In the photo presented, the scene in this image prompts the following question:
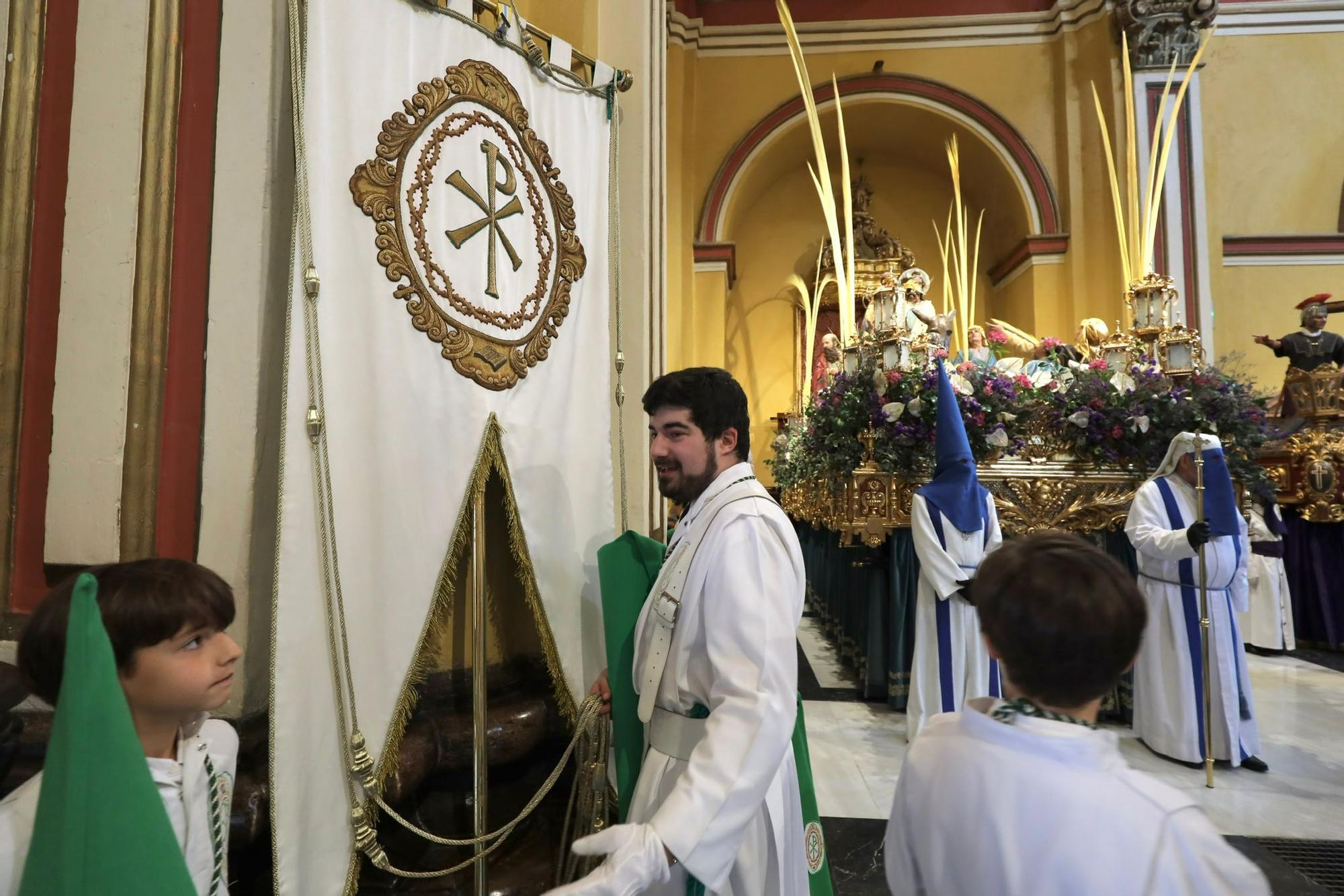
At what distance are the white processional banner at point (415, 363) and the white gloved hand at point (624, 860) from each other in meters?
0.79

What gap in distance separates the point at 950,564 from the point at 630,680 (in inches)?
109

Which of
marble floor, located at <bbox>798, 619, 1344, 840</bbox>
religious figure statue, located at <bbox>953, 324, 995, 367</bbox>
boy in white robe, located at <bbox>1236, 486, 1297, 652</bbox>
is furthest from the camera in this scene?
boy in white robe, located at <bbox>1236, 486, 1297, 652</bbox>

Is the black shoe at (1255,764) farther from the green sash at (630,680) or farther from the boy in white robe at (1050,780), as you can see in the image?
the boy in white robe at (1050,780)

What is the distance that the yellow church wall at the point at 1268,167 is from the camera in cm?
869

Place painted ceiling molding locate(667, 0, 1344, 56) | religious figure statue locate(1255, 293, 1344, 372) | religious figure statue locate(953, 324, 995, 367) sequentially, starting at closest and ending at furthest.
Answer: religious figure statue locate(953, 324, 995, 367) < religious figure statue locate(1255, 293, 1344, 372) < painted ceiling molding locate(667, 0, 1344, 56)

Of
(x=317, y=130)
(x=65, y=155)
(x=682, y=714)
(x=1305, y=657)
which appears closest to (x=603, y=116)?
(x=317, y=130)

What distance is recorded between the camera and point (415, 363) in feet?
5.85

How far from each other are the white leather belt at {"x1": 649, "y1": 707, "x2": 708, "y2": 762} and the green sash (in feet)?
0.51

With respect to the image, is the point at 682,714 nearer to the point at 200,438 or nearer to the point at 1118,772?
the point at 1118,772

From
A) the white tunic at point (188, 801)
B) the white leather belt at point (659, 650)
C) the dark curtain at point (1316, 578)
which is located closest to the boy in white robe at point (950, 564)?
the white leather belt at point (659, 650)

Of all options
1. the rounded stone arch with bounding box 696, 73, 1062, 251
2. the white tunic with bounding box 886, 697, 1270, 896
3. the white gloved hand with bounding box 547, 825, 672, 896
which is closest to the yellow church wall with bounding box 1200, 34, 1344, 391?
the rounded stone arch with bounding box 696, 73, 1062, 251

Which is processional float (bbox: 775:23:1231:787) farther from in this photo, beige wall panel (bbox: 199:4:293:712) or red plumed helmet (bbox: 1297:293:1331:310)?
beige wall panel (bbox: 199:4:293:712)

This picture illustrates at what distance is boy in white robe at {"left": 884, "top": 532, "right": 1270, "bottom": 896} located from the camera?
0.89 meters

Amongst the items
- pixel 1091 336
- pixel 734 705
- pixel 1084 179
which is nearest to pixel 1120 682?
pixel 1091 336
